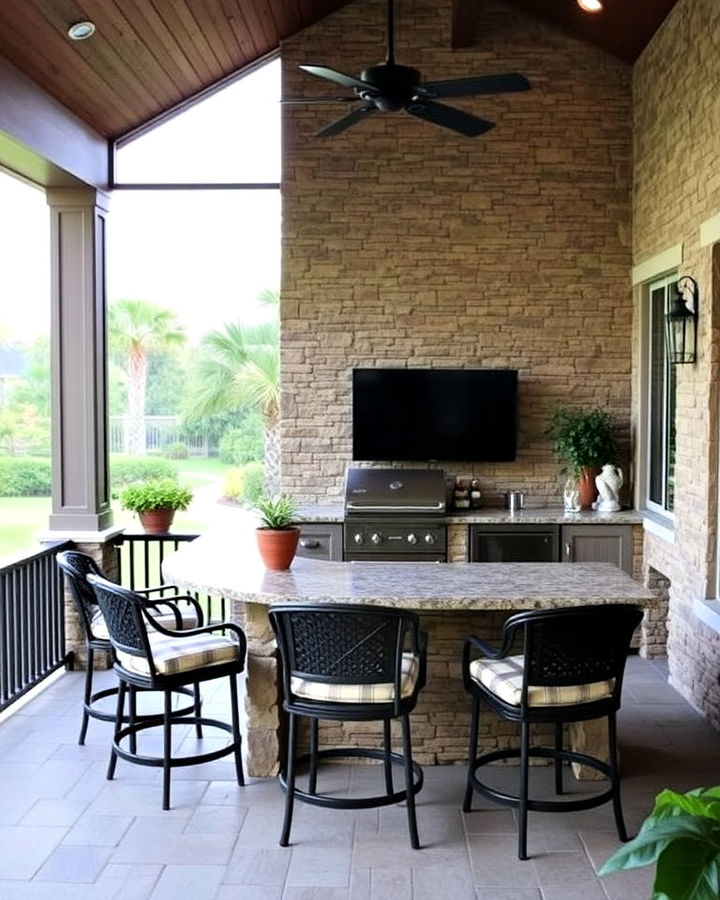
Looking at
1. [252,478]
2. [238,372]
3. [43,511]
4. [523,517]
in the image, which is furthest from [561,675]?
[43,511]

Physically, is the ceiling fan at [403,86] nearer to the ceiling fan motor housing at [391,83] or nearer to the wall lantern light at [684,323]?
the ceiling fan motor housing at [391,83]

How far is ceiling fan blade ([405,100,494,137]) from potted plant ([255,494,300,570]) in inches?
71.6

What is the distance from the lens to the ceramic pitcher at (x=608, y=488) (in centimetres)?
636

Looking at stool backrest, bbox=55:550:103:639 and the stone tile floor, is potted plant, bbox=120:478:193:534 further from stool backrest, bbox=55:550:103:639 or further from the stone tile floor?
the stone tile floor

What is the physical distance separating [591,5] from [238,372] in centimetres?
459

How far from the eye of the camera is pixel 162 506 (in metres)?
6.12

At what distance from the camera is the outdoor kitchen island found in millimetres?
3568

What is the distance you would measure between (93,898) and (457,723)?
170cm

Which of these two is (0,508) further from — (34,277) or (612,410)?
(612,410)

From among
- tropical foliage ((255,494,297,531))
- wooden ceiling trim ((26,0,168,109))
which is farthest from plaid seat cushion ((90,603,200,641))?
wooden ceiling trim ((26,0,168,109))

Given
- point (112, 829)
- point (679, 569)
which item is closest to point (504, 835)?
point (112, 829)

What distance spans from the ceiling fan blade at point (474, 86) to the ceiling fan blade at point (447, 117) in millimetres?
117

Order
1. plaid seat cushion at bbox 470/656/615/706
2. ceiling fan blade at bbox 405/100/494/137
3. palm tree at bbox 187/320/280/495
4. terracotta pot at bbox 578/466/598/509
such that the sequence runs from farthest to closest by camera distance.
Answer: palm tree at bbox 187/320/280/495 < terracotta pot at bbox 578/466/598/509 < ceiling fan blade at bbox 405/100/494/137 < plaid seat cushion at bbox 470/656/615/706

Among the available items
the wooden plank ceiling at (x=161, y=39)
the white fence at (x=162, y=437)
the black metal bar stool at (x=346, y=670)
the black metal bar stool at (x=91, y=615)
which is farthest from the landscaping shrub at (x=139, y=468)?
the black metal bar stool at (x=346, y=670)
